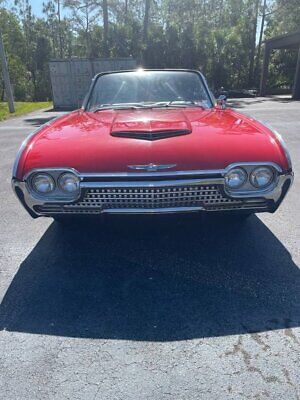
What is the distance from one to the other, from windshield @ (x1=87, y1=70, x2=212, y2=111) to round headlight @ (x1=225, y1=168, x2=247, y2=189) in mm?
1503

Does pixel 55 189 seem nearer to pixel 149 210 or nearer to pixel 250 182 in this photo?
pixel 149 210

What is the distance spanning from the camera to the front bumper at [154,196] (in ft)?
7.85

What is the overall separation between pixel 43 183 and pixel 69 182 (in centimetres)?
20

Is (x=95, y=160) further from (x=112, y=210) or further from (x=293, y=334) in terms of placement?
(x=293, y=334)

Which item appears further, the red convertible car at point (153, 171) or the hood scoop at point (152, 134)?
the hood scoop at point (152, 134)

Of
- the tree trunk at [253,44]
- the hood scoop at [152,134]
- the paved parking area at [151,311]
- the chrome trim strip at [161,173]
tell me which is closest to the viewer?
the paved parking area at [151,311]

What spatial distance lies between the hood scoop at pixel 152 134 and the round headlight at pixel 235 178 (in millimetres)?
481

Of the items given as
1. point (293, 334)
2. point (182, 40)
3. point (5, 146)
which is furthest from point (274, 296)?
point (182, 40)

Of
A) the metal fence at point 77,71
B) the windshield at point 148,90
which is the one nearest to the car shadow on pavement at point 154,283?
the windshield at point 148,90

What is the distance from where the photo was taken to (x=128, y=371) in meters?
1.84

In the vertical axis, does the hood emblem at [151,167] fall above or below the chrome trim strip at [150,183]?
above

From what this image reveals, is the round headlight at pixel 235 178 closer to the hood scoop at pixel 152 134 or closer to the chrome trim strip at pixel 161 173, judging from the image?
the chrome trim strip at pixel 161 173

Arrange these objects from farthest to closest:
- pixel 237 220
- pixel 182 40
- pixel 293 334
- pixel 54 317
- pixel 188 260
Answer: pixel 182 40
pixel 237 220
pixel 188 260
pixel 54 317
pixel 293 334

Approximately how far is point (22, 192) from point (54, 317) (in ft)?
2.97
